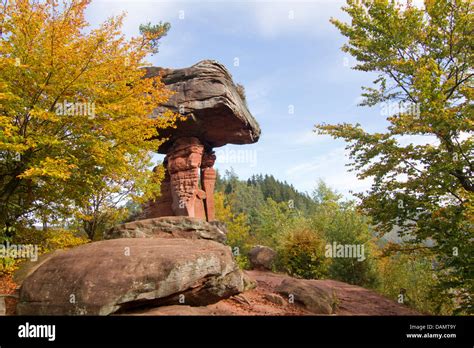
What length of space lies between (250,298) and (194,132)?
1101cm

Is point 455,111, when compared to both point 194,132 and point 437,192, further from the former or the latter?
point 194,132

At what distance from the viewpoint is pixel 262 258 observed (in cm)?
1831

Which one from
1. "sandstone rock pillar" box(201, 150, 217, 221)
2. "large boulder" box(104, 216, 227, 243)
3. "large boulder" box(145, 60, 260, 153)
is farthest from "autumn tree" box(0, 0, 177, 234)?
"sandstone rock pillar" box(201, 150, 217, 221)

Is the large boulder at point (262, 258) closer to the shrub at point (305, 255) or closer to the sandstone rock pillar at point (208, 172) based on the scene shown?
the shrub at point (305, 255)

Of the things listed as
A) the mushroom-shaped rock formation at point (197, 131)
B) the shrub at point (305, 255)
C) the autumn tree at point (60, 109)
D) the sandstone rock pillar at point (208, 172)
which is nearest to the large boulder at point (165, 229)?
the autumn tree at point (60, 109)

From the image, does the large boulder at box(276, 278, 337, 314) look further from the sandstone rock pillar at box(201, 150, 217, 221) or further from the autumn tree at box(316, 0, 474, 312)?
the sandstone rock pillar at box(201, 150, 217, 221)

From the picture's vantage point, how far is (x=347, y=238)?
Answer: 55.9 ft

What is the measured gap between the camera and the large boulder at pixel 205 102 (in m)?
17.3

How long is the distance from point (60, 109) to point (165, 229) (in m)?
4.65

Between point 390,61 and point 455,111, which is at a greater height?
point 390,61

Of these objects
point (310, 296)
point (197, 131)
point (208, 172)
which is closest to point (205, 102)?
point (197, 131)

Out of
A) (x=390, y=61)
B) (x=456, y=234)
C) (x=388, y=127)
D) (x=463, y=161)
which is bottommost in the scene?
(x=456, y=234)
